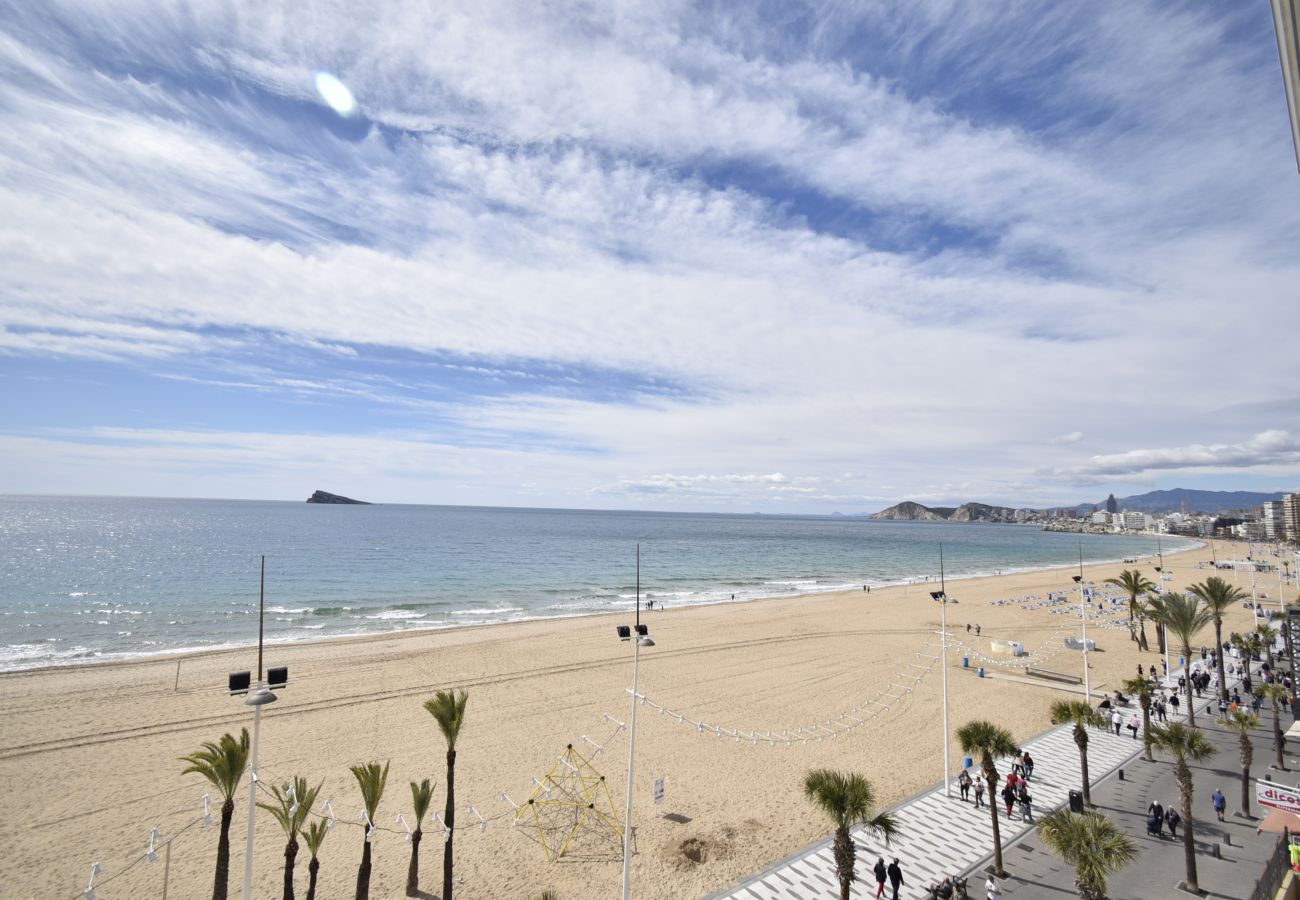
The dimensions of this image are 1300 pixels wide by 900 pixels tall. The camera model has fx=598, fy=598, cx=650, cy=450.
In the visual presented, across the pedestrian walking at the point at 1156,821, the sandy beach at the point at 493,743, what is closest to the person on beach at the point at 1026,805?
the pedestrian walking at the point at 1156,821

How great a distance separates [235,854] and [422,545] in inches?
4117

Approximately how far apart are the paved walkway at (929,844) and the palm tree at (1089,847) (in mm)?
3538

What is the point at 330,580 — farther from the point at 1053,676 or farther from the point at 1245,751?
the point at 1245,751

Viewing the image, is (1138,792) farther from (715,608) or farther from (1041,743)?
(715,608)

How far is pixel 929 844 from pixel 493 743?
1606cm

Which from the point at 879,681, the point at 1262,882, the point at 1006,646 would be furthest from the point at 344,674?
the point at 1006,646

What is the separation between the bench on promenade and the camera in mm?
33688

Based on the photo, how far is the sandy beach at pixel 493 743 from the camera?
1639 cm

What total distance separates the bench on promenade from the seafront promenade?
11.3m

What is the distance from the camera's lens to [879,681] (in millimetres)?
33375

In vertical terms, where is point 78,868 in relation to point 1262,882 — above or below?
below

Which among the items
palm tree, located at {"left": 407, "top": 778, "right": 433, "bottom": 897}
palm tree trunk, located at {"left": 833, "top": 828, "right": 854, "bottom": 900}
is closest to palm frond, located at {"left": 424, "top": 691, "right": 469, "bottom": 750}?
palm tree, located at {"left": 407, "top": 778, "right": 433, "bottom": 897}

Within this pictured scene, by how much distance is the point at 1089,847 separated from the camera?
1202cm

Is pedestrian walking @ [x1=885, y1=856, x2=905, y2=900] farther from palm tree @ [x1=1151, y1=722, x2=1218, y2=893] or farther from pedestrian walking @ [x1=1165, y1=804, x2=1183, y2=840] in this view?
pedestrian walking @ [x1=1165, y1=804, x2=1183, y2=840]
